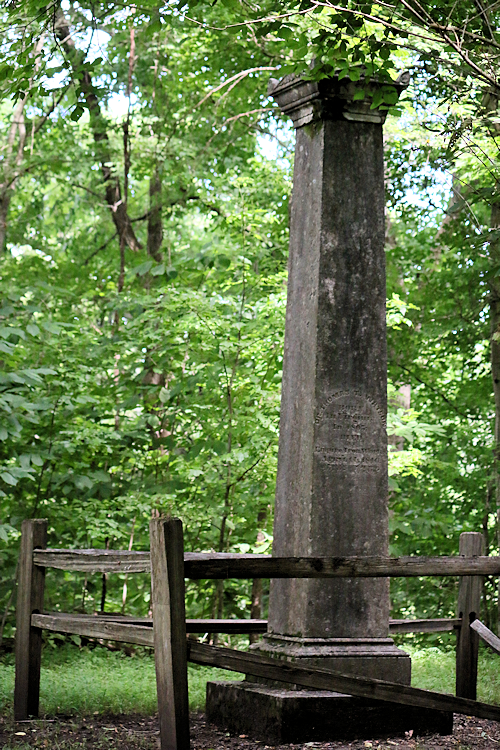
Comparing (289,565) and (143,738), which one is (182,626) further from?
(143,738)

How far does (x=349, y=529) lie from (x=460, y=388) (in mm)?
7753

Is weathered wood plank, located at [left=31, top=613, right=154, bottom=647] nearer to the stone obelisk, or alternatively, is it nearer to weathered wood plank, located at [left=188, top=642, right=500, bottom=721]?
weathered wood plank, located at [left=188, top=642, right=500, bottom=721]

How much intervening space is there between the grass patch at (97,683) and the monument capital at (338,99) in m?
4.38

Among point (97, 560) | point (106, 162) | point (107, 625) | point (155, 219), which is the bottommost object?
point (107, 625)

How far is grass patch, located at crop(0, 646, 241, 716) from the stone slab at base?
103cm

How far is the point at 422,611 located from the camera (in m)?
13.2

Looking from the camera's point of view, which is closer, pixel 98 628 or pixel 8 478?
pixel 98 628

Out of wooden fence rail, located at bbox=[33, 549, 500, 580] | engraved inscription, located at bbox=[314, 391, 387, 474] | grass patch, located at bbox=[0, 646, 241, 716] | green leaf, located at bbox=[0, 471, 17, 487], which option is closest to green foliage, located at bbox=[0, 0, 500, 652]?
green leaf, located at bbox=[0, 471, 17, 487]

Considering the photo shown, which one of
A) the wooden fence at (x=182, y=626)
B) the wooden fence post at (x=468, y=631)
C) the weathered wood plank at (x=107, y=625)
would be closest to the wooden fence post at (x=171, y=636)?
the wooden fence at (x=182, y=626)

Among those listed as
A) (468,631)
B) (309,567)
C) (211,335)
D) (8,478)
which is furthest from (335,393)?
(211,335)

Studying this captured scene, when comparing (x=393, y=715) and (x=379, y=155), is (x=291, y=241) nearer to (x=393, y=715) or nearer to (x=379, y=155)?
(x=379, y=155)

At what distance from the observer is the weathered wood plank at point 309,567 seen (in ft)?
16.4

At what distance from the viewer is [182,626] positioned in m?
4.98

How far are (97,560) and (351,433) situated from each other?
73.3 inches
